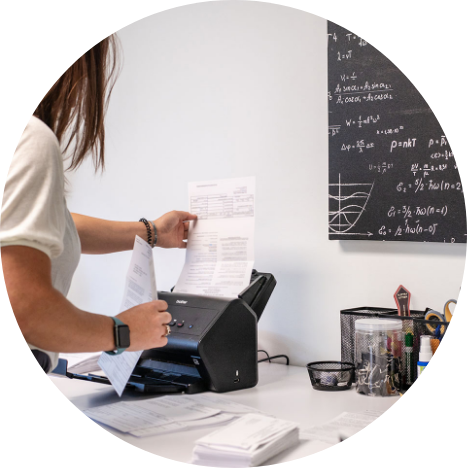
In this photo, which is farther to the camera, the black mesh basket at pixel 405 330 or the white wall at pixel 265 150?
the white wall at pixel 265 150

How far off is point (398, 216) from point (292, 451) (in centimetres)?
70

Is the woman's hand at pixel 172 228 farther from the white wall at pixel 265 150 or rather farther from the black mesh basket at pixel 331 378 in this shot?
the black mesh basket at pixel 331 378

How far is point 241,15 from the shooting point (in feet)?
5.31

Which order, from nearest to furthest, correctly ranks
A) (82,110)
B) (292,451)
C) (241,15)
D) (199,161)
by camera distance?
(292,451), (82,110), (241,15), (199,161)

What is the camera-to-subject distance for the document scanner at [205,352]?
4.04 ft

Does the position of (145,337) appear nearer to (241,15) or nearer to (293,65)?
(293,65)

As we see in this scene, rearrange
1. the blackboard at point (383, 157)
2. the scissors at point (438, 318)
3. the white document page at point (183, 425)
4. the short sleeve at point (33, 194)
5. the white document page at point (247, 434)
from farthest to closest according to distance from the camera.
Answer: the blackboard at point (383, 157), the scissors at point (438, 318), the white document page at point (183, 425), the white document page at point (247, 434), the short sleeve at point (33, 194)

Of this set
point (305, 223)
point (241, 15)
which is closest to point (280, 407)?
point (305, 223)

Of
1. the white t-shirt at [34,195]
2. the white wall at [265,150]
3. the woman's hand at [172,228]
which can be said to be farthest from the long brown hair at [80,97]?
the white wall at [265,150]

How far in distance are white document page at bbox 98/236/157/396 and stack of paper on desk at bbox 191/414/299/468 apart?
0.85 ft

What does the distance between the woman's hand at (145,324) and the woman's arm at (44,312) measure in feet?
0.18

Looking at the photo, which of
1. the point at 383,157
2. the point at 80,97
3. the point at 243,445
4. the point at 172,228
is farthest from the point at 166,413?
the point at 383,157

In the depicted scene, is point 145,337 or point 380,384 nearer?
point 145,337

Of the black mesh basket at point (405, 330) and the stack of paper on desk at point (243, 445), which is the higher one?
the black mesh basket at point (405, 330)
